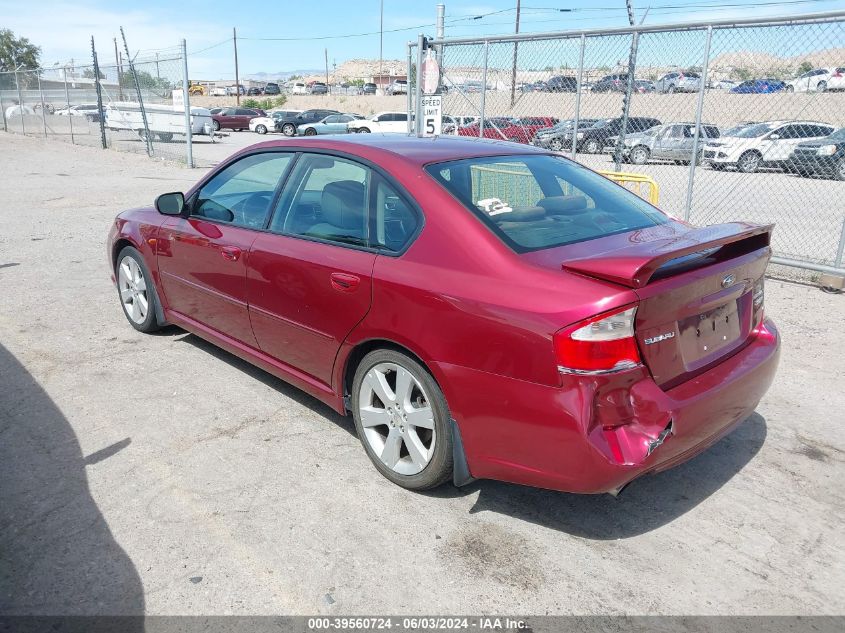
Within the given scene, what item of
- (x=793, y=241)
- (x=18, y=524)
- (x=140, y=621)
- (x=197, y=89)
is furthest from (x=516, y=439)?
(x=197, y=89)

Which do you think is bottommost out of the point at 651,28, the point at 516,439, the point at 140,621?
the point at 140,621

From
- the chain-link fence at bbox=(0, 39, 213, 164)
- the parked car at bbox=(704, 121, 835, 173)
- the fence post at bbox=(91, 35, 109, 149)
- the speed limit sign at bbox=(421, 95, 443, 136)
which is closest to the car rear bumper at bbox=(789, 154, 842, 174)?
the parked car at bbox=(704, 121, 835, 173)

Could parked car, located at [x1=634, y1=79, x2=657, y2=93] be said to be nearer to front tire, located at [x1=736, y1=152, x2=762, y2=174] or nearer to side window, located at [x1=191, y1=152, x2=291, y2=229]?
front tire, located at [x1=736, y1=152, x2=762, y2=174]

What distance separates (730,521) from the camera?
3088 millimetres

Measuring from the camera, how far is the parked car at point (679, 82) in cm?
759

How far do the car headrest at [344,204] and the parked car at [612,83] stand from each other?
578 cm

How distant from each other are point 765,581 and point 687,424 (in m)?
0.68

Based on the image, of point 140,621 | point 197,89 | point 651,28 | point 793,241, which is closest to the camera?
point 140,621

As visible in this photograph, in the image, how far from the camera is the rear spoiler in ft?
8.35

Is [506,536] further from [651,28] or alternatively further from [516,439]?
[651,28]

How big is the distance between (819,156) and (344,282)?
24.4 feet

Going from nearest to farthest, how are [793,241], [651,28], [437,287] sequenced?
1. [437,287]
2. [651,28]
3. [793,241]

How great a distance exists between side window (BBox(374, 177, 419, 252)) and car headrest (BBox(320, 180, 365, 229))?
0.12m

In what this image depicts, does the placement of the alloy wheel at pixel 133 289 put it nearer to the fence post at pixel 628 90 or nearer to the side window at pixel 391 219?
the side window at pixel 391 219
